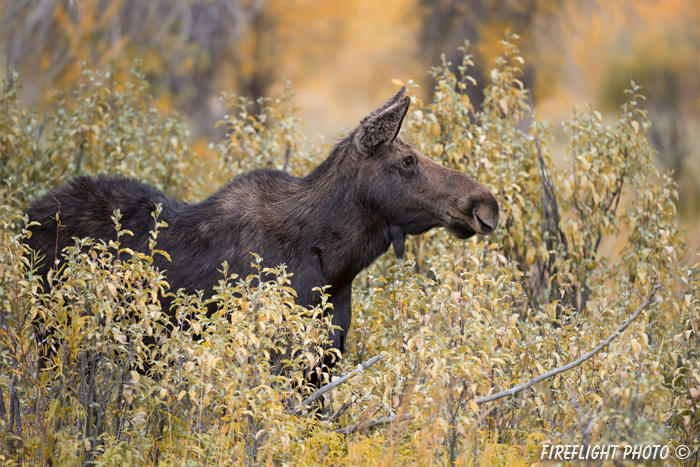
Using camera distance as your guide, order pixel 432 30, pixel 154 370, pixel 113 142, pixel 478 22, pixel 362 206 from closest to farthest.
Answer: pixel 154 370
pixel 362 206
pixel 113 142
pixel 478 22
pixel 432 30

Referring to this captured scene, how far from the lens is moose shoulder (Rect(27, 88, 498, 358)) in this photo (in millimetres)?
6207

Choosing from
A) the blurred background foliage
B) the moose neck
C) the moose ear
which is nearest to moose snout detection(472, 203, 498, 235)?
the moose neck

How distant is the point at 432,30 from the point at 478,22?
5.40 ft

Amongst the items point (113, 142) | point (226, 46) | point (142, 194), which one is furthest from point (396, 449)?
point (226, 46)

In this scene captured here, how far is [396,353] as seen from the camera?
18.1ft

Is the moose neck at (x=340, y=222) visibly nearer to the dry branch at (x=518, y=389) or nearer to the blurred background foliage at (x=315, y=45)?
the dry branch at (x=518, y=389)

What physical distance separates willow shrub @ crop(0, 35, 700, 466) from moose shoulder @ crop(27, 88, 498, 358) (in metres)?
0.21

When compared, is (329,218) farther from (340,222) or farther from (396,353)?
(396,353)

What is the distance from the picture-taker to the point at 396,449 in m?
5.24

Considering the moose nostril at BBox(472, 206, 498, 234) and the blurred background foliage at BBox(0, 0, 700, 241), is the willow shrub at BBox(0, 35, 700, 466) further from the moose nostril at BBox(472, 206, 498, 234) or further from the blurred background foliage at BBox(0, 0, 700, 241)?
the blurred background foliage at BBox(0, 0, 700, 241)

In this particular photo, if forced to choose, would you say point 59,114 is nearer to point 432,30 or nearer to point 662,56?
point 432,30

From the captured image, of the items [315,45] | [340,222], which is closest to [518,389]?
[340,222]

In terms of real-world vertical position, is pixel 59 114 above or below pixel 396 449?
above

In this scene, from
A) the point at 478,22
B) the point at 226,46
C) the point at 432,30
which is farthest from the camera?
the point at 226,46
